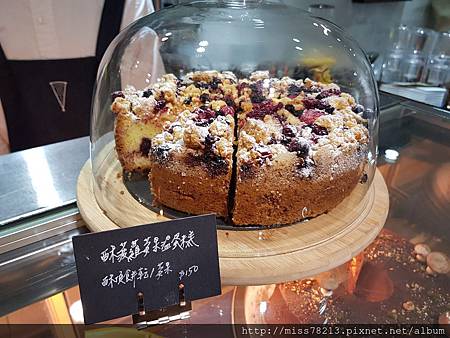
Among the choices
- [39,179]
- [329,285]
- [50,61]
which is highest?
[50,61]

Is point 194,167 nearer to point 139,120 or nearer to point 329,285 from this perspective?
point 139,120

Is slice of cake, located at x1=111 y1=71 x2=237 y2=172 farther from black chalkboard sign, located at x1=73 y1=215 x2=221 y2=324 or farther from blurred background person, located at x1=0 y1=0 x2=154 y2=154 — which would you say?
blurred background person, located at x1=0 y1=0 x2=154 y2=154

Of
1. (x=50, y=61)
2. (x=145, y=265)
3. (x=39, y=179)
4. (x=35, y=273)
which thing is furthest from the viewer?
(x=50, y=61)

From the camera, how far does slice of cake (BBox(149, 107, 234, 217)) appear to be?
3.74 feet

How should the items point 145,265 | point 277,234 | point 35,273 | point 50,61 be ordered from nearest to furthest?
1. point 145,265
2. point 35,273
3. point 277,234
4. point 50,61

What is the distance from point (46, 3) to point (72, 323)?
1589 mm

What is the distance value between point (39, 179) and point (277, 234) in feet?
2.47

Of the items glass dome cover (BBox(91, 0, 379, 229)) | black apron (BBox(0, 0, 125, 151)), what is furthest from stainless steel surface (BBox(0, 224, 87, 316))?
black apron (BBox(0, 0, 125, 151))

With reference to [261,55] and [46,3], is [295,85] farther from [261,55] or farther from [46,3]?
[46,3]

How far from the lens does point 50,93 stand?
2.03m

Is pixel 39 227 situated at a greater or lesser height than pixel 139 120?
lesser

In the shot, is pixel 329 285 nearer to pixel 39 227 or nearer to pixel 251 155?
pixel 251 155

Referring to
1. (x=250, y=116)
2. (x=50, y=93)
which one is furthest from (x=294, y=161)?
(x=50, y=93)

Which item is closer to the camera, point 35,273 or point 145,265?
point 145,265
